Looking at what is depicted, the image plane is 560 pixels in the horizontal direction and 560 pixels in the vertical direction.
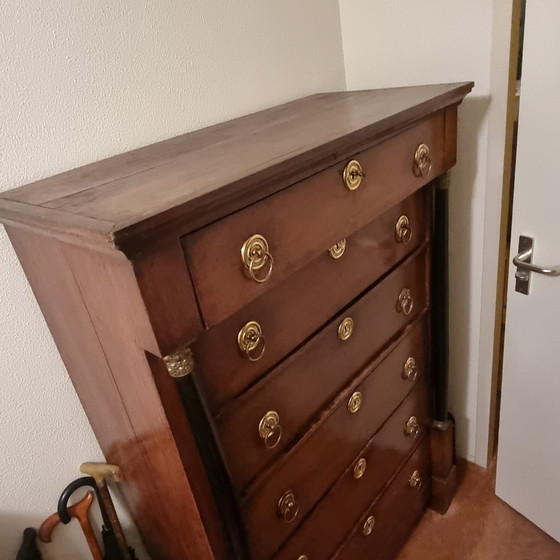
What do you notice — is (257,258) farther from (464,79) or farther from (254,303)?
(464,79)

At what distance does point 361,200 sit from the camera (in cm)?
85

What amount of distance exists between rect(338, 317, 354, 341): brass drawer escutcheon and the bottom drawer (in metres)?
0.51

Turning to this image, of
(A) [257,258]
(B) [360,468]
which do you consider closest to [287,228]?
(A) [257,258]

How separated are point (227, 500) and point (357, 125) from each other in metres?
0.63

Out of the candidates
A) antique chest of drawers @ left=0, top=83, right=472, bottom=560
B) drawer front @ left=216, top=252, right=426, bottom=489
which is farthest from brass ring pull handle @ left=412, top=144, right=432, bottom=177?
drawer front @ left=216, top=252, right=426, bottom=489

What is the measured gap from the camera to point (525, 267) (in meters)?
1.15

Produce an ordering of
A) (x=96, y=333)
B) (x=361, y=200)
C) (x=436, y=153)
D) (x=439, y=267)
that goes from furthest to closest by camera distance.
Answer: (x=439, y=267), (x=436, y=153), (x=361, y=200), (x=96, y=333)

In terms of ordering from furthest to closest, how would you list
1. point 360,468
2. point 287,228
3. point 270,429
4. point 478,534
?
point 478,534 → point 360,468 → point 270,429 → point 287,228

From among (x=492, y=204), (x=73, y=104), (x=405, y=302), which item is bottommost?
(x=405, y=302)

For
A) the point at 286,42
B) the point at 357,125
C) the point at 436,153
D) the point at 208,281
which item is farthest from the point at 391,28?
the point at 208,281

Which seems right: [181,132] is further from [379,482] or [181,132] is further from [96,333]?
[379,482]

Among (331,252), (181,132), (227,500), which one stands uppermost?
(181,132)

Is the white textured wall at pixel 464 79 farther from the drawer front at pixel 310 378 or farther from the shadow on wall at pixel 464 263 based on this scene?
the drawer front at pixel 310 378

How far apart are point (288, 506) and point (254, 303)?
1.38ft
